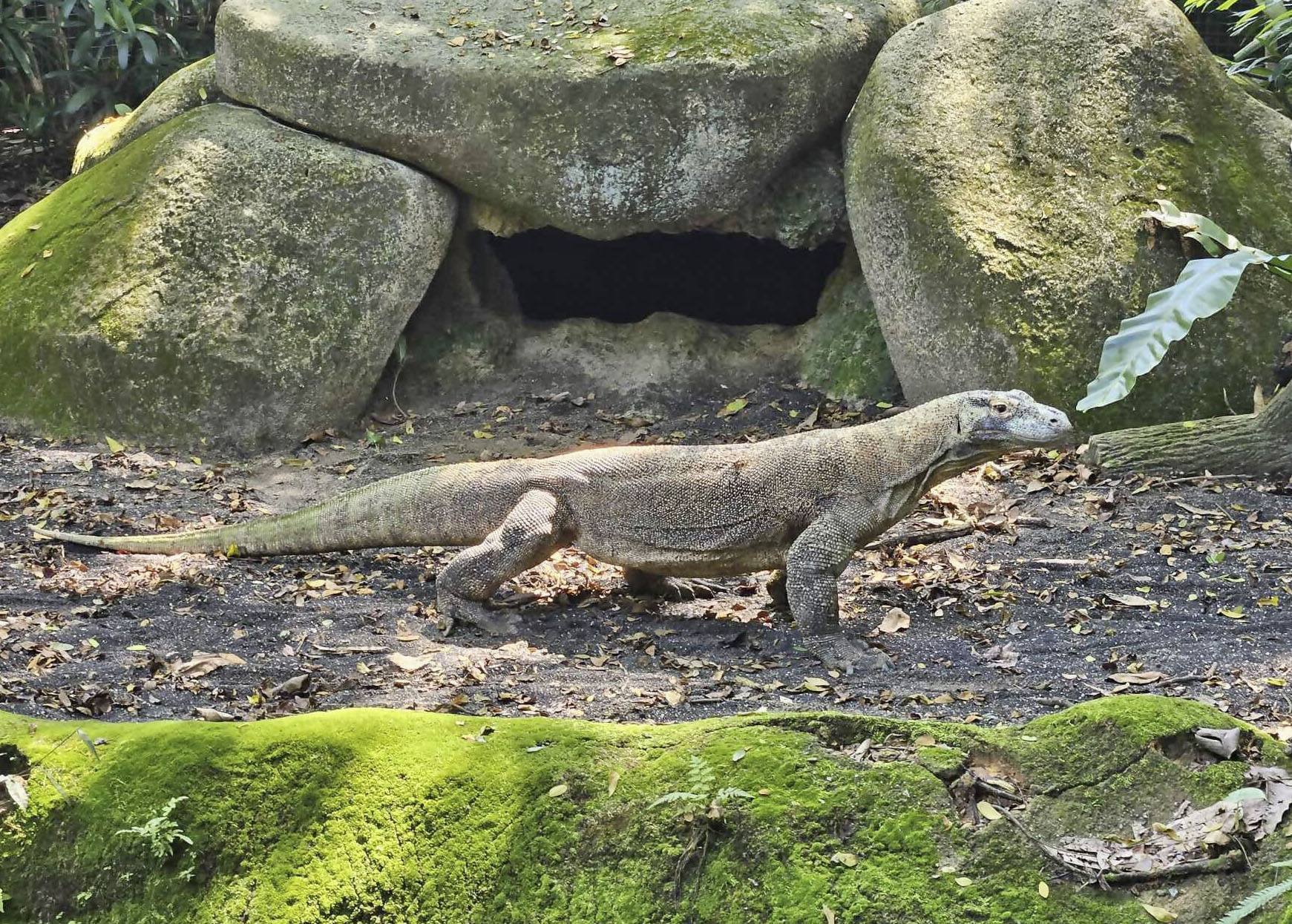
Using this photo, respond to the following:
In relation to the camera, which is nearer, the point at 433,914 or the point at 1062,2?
the point at 433,914

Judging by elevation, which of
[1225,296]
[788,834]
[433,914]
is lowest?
[433,914]

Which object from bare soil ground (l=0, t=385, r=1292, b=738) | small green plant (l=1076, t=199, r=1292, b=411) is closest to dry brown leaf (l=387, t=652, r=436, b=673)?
bare soil ground (l=0, t=385, r=1292, b=738)

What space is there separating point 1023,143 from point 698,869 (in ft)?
24.0

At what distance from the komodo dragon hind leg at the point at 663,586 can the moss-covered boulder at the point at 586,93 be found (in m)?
3.70

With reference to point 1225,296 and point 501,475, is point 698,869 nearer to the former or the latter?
point 1225,296

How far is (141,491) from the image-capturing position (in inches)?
325

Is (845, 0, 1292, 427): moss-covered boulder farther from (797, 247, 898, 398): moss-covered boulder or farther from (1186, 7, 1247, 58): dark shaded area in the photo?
(1186, 7, 1247, 58): dark shaded area

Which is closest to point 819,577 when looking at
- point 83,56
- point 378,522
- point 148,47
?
point 378,522

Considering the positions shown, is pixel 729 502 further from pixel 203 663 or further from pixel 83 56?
pixel 83 56

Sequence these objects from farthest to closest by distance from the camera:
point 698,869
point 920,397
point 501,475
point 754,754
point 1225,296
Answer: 1. point 920,397
2. point 501,475
3. point 1225,296
4. point 754,754
5. point 698,869

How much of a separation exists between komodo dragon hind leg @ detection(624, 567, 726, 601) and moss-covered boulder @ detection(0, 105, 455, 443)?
3611 millimetres

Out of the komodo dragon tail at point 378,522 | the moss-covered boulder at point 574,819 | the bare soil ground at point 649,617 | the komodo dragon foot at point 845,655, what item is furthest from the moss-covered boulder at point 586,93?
the moss-covered boulder at point 574,819

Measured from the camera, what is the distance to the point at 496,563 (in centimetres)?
642

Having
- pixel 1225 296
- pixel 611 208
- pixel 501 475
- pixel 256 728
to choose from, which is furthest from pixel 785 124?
pixel 256 728
